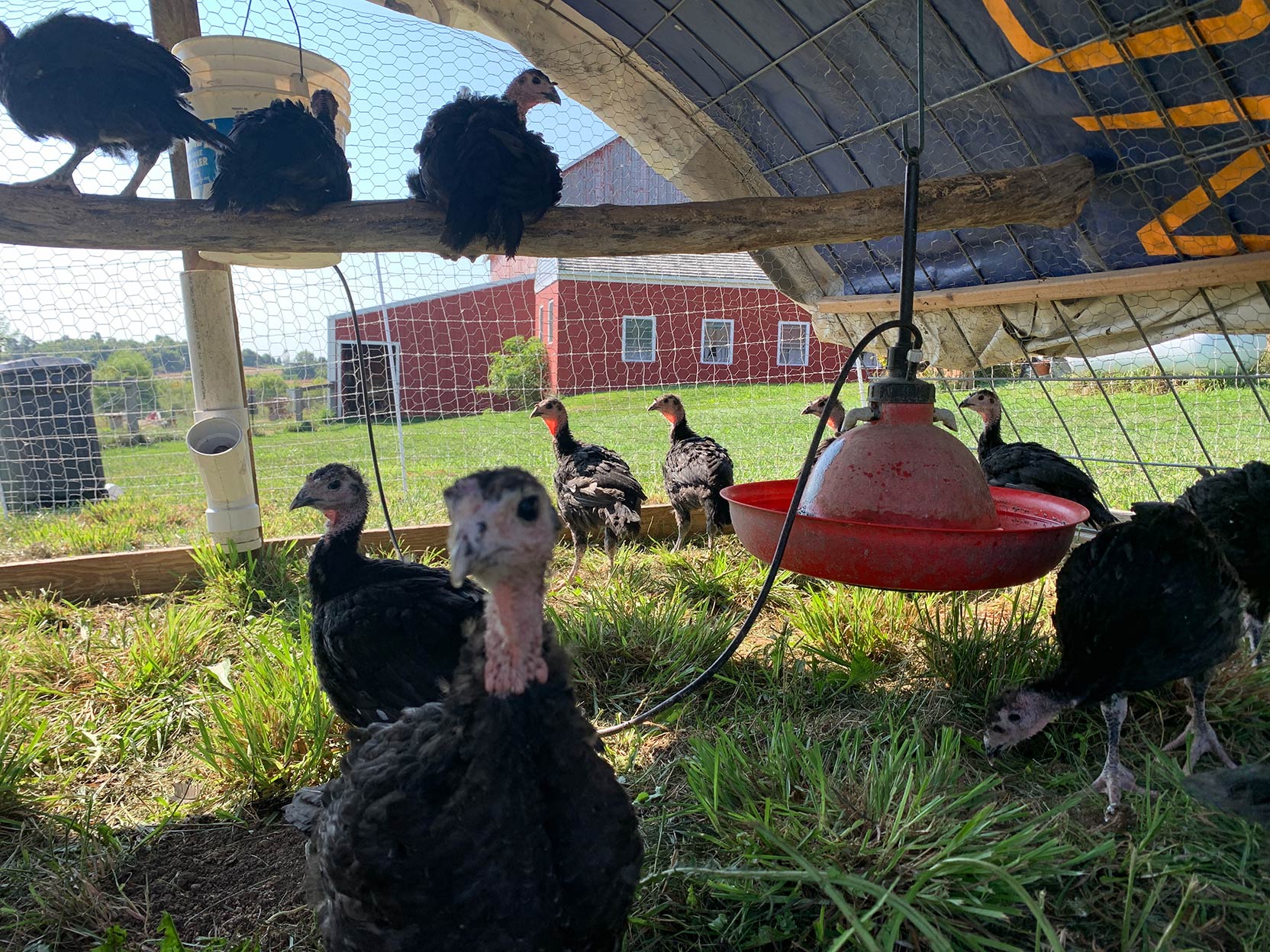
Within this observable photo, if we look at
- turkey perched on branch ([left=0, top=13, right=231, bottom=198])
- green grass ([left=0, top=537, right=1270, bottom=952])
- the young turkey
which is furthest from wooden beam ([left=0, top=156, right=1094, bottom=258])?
the young turkey

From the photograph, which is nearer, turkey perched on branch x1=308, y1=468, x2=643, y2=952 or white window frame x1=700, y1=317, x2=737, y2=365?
turkey perched on branch x1=308, y1=468, x2=643, y2=952

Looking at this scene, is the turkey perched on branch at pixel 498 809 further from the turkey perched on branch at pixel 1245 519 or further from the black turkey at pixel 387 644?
the turkey perched on branch at pixel 1245 519

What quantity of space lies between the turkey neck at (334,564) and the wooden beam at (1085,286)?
276 centimetres

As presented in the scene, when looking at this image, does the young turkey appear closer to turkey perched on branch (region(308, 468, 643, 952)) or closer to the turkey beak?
turkey perched on branch (region(308, 468, 643, 952))

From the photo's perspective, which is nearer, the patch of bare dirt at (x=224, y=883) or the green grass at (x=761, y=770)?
the green grass at (x=761, y=770)

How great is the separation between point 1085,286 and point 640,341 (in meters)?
7.92

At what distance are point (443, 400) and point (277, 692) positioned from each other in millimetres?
6780

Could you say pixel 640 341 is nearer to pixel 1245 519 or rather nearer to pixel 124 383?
pixel 124 383

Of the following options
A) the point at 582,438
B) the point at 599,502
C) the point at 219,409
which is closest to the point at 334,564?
the point at 219,409

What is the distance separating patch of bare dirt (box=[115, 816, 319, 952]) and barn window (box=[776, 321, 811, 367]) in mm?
11908

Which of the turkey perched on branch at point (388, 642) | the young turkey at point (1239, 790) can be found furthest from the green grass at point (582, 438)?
the young turkey at point (1239, 790)

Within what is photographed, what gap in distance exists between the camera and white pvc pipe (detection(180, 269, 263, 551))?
477cm

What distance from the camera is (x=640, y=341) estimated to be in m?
11.3

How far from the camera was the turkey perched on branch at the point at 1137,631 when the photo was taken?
2676 millimetres
